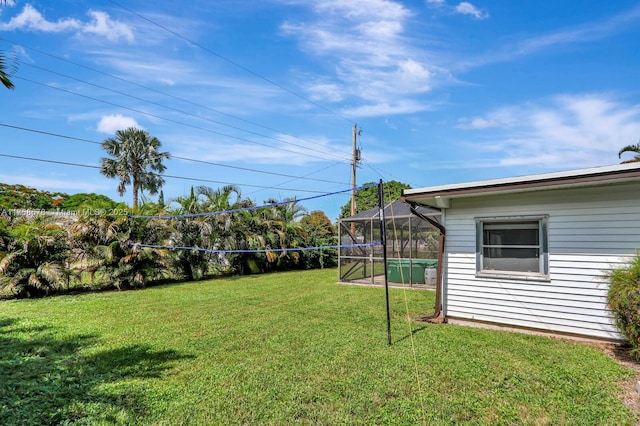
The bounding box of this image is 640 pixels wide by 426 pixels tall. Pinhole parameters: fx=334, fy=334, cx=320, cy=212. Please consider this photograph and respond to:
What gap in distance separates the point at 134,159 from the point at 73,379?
832 inches

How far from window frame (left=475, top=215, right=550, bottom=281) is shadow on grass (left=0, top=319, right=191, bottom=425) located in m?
5.06

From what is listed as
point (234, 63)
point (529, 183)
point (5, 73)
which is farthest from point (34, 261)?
point (529, 183)

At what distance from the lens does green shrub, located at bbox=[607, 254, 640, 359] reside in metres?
3.99

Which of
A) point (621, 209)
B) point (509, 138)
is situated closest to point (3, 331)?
point (621, 209)

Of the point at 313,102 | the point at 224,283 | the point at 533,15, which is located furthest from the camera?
the point at 313,102

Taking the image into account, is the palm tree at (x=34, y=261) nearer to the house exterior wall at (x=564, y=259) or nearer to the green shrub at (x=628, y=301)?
the house exterior wall at (x=564, y=259)

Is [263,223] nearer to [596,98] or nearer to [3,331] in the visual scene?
[3,331]

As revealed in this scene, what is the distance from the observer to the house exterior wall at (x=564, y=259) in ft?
16.1

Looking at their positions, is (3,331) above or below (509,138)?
below

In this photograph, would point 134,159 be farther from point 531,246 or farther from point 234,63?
point 531,246

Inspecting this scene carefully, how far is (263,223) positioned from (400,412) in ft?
41.0

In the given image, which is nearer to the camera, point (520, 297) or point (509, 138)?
point (520, 297)

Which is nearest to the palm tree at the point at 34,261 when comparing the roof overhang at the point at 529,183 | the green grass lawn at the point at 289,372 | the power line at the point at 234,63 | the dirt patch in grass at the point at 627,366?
the green grass lawn at the point at 289,372

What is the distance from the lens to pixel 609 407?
3.11m
